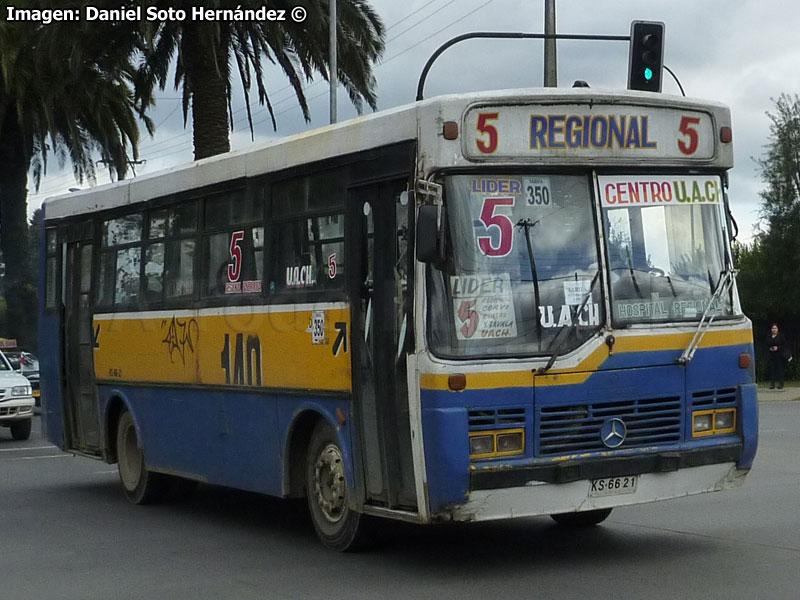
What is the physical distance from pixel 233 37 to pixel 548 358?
59.6ft

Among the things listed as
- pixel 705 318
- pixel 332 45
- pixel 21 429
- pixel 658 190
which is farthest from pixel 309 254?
pixel 332 45

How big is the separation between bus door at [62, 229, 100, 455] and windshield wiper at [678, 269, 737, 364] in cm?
726

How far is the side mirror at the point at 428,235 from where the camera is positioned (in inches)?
336

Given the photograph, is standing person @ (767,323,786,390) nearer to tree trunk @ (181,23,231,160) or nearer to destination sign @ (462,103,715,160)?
tree trunk @ (181,23,231,160)

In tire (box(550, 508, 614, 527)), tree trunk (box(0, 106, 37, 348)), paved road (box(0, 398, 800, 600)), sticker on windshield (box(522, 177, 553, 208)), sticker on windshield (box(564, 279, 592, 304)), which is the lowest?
paved road (box(0, 398, 800, 600))

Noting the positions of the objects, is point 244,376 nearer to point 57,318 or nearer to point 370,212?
point 370,212

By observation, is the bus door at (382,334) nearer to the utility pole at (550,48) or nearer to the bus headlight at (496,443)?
the bus headlight at (496,443)

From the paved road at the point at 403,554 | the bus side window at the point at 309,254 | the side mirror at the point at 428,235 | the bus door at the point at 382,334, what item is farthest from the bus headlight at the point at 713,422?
the bus side window at the point at 309,254

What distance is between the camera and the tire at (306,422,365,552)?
9992 mm

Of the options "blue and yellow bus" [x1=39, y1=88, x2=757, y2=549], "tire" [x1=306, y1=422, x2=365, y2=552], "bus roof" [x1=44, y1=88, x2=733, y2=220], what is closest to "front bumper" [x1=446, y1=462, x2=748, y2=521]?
"blue and yellow bus" [x1=39, y1=88, x2=757, y2=549]

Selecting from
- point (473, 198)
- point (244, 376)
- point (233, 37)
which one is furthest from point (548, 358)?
point (233, 37)

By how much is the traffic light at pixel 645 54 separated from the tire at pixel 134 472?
31.6ft

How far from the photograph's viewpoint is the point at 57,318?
609 inches

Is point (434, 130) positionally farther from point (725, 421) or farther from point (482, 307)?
point (725, 421)
